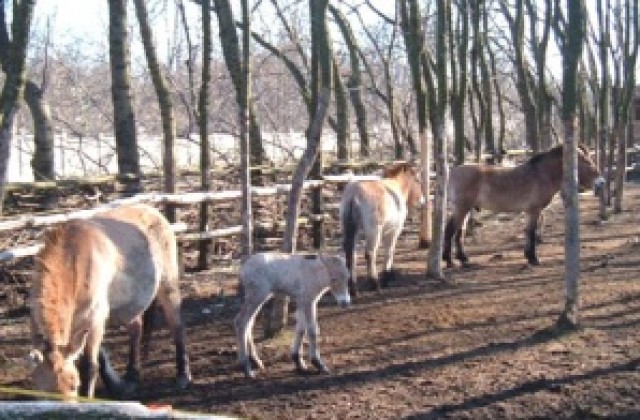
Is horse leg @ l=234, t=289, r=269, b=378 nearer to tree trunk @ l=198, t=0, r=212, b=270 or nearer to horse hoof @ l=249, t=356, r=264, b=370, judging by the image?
horse hoof @ l=249, t=356, r=264, b=370

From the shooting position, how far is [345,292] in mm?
6848

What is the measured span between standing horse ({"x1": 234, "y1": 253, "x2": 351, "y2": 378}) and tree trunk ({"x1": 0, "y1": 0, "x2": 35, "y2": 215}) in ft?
6.73

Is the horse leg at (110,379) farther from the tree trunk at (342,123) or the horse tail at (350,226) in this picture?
the tree trunk at (342,123)

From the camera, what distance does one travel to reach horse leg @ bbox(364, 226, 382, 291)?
33.6 ft

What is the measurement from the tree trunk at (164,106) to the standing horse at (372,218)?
2.73 meters

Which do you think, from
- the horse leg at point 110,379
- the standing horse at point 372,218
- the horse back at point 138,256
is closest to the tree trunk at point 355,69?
the standing horse at point 372,218

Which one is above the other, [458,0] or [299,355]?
[458,0]

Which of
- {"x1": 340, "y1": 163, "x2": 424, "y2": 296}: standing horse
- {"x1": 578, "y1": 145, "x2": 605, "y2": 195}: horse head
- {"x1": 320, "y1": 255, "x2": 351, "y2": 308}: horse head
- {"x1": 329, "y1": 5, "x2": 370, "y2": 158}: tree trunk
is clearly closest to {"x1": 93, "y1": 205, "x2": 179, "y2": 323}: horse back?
{"x1": 320, "y1": 255, "x2": 351, "y2": 308}: horse head

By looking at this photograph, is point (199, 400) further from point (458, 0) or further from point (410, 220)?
point (458, 0)

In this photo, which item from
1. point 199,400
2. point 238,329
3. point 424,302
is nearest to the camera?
point 199,400

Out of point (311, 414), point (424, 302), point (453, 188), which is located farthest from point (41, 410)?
point (453, 188)

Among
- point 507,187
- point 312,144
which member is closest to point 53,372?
point 312,144

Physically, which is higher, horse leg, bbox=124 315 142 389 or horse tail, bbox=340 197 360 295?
horse tail, bbox=340 197 360 295

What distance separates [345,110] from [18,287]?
11.4 meters
